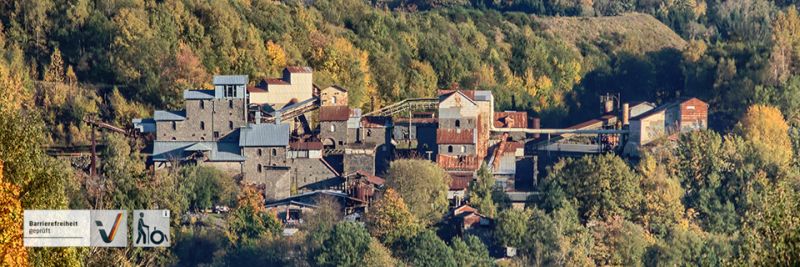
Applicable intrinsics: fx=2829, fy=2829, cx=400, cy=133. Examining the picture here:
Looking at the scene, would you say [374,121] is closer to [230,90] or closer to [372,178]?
[372,178]

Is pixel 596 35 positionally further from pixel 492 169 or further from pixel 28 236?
pixel 28 236

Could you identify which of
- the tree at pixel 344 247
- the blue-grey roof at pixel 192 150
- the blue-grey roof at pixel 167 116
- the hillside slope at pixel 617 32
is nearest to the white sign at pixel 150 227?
the tree at pixel 344 247

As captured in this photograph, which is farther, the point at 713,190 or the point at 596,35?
the point at 596,35

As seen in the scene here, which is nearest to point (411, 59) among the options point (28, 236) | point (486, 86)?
point (486, 86)

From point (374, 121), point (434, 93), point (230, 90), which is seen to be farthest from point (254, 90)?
point (434, 93)

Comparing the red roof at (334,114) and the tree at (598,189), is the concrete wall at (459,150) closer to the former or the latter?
the red roof at (334,114)
